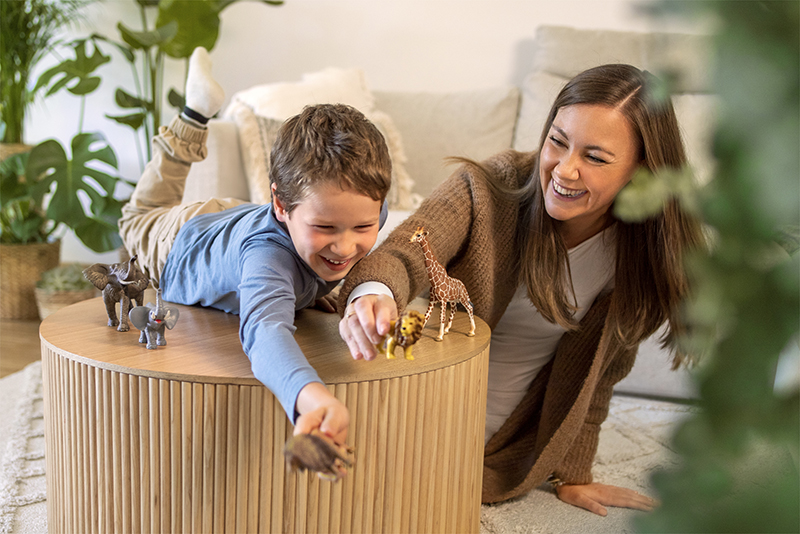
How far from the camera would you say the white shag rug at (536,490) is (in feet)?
4.30

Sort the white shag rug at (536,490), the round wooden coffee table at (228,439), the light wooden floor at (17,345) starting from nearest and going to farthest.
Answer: the round wooden coffee table at (228,439) < the white shag rug at (536,490) < the light wooden floor at (17,345)

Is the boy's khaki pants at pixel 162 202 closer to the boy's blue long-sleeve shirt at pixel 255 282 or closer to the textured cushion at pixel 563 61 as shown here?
the boy's blue long-sleeve shirt at pixel 255 282

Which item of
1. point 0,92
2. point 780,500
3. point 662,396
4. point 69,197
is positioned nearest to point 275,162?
point 780,500

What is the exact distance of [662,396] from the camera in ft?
6.73

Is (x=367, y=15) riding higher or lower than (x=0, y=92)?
higher

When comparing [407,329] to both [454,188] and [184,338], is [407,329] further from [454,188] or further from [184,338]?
[454,188]

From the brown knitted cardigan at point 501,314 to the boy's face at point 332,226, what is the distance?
0.18 ft

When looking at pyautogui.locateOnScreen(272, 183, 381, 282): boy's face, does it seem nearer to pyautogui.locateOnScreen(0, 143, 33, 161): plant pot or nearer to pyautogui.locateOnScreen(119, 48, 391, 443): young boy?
pyautogui.locateOnScreen(119, 48, 391, 443): young boy

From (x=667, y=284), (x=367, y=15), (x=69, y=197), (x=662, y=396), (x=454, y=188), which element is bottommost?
(x=662, y=396)

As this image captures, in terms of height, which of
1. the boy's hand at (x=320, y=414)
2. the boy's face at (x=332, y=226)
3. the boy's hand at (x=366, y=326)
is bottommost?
the boy's hand at (x=320, y=414)

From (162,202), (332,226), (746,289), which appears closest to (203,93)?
(162,202)

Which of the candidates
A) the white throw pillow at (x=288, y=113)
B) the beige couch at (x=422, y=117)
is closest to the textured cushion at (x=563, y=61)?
the beige couch at (x=422, y=117)

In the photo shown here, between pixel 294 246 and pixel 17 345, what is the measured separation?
179 centimetres

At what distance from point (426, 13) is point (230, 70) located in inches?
Answer: 37.1
